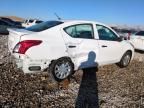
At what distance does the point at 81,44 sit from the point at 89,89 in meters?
1.31

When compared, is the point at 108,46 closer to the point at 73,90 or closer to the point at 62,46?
the point at 62,46

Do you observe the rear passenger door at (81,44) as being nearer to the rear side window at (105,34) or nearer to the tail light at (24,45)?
the rear side window at (105,34)

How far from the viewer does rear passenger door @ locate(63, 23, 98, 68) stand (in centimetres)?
706

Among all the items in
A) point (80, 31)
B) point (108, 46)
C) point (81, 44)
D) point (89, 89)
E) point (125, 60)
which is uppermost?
point (80, 31)

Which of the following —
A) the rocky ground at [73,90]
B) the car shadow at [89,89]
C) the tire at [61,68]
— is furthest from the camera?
the tire at [61,68]

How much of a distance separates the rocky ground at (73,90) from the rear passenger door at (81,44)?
603 mm

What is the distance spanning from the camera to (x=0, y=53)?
35.0ft

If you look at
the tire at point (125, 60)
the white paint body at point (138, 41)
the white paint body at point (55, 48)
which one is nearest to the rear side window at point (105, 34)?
the white paint body at point (55, 48)

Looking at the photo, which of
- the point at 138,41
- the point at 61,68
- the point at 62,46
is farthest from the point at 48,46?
the point at 138,41

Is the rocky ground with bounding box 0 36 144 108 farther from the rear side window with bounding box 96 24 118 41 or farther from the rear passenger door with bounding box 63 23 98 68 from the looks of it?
the rear side window with bounding box 96 24 118 41

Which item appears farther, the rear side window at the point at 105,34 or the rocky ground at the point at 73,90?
the rear side window at the point at 105,34

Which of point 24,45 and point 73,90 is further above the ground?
point 24,45

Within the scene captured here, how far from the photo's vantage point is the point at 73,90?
6652mm

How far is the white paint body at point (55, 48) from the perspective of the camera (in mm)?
6379
